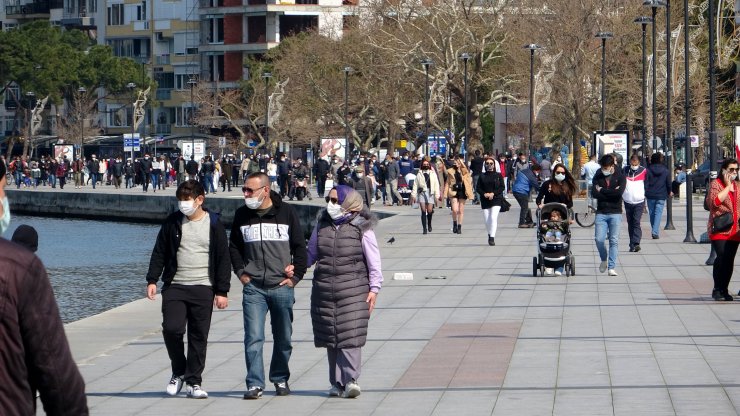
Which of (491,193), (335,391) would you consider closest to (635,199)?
(491,193)

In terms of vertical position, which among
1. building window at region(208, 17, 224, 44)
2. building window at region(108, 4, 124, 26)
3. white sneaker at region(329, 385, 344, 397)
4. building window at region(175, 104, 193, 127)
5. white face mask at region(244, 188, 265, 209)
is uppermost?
building window at region(108, 4, 124, 26)

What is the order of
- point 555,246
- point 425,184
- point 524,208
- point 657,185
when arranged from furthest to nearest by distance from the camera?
1. point 524,208
2. point 425,184
3. point 657,185
4. point 555,246

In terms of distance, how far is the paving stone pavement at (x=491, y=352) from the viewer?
10258 mm

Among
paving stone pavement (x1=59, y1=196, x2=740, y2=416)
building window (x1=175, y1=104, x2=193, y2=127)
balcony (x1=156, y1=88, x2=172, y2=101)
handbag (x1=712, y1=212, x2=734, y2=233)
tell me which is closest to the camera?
paving stone pavement (x1=59, y1=196, x2=740, y2=416)

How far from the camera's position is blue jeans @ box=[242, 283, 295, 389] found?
10641 millimetres

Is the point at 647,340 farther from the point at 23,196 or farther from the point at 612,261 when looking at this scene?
the point at 23,196

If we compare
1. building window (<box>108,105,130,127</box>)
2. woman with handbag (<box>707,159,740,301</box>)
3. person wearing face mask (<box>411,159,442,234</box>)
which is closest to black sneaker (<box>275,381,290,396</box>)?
woman with handbag (<box>707,159,740,301</box>)

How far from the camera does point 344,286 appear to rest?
10.5 meters

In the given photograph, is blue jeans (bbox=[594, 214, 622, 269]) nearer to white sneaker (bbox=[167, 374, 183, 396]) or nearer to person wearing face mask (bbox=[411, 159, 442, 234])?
white sneaker (bbox=[167, 374, 183, 396])

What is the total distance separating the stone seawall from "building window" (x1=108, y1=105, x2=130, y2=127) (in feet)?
162

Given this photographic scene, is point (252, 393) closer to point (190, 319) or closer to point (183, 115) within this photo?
point (190, 319)

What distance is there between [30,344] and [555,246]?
17212mm

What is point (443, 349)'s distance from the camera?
13.1 metres

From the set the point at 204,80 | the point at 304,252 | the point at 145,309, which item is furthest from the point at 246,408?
the point at 204,80
